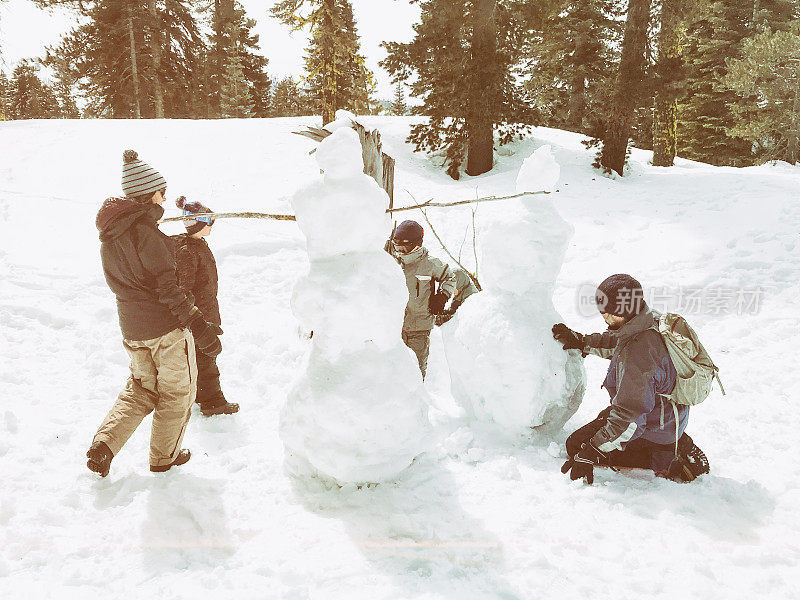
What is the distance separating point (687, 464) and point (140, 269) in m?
3.74

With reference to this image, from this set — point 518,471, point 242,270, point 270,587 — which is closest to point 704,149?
point 242,270

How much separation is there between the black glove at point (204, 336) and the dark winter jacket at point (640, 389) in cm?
261

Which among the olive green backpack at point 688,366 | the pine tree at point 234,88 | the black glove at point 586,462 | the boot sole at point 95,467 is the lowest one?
the black glove at point 586,462

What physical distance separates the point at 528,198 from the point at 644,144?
27.7 meters

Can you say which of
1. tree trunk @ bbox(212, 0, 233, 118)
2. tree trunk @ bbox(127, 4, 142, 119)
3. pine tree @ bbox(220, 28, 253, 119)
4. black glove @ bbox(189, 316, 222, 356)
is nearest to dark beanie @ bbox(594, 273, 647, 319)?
black glove @ bbox(189, 316, 222, 356)

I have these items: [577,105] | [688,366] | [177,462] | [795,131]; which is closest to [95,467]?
[177,462]

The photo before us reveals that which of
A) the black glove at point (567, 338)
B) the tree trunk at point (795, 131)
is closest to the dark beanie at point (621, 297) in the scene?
the black glove at point (567, 338)

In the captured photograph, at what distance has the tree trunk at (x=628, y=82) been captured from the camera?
10.3 metres

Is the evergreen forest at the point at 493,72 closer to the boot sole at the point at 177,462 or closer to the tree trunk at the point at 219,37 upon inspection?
the tree trunk at the point at 219,37

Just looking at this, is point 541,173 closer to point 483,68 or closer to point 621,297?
point 621,297

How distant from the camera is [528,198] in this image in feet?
12.0

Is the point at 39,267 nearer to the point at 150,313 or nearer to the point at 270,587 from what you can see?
the point at 150,313

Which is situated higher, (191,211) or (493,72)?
(493,72)

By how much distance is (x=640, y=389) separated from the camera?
9.80ft
